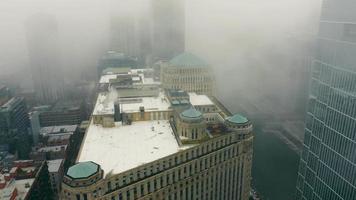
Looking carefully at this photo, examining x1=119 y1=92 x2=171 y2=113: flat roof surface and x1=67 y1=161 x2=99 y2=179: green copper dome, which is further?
x1=119 y1=92 x2=171 y2=113: flat roof surface

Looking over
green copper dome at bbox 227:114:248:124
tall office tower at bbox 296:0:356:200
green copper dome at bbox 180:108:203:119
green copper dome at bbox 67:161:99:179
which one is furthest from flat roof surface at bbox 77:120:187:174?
tall office tower at bbox 296:0:356:200

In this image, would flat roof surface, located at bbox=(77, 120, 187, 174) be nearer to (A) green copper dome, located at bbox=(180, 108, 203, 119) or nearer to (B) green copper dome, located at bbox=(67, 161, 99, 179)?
(B) green copper dome, located at bbox=(67, 161, 99, 179)

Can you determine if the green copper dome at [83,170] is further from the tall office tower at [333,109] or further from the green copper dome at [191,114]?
the tall office tower at [333,109]

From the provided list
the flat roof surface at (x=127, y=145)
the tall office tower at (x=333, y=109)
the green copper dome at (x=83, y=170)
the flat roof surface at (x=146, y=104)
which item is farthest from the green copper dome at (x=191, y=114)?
the tall office tower at (x=333, y=109)

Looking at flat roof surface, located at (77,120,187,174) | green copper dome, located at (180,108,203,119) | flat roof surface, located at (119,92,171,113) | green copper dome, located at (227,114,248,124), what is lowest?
flat roof surface, located at (77,120,187,174)

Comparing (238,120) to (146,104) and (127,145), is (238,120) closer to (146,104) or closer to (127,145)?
(127,145)

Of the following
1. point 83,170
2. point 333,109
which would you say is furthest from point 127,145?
point 333,109

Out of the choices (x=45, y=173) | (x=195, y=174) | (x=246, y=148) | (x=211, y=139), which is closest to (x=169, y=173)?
(x=195, y=174)
